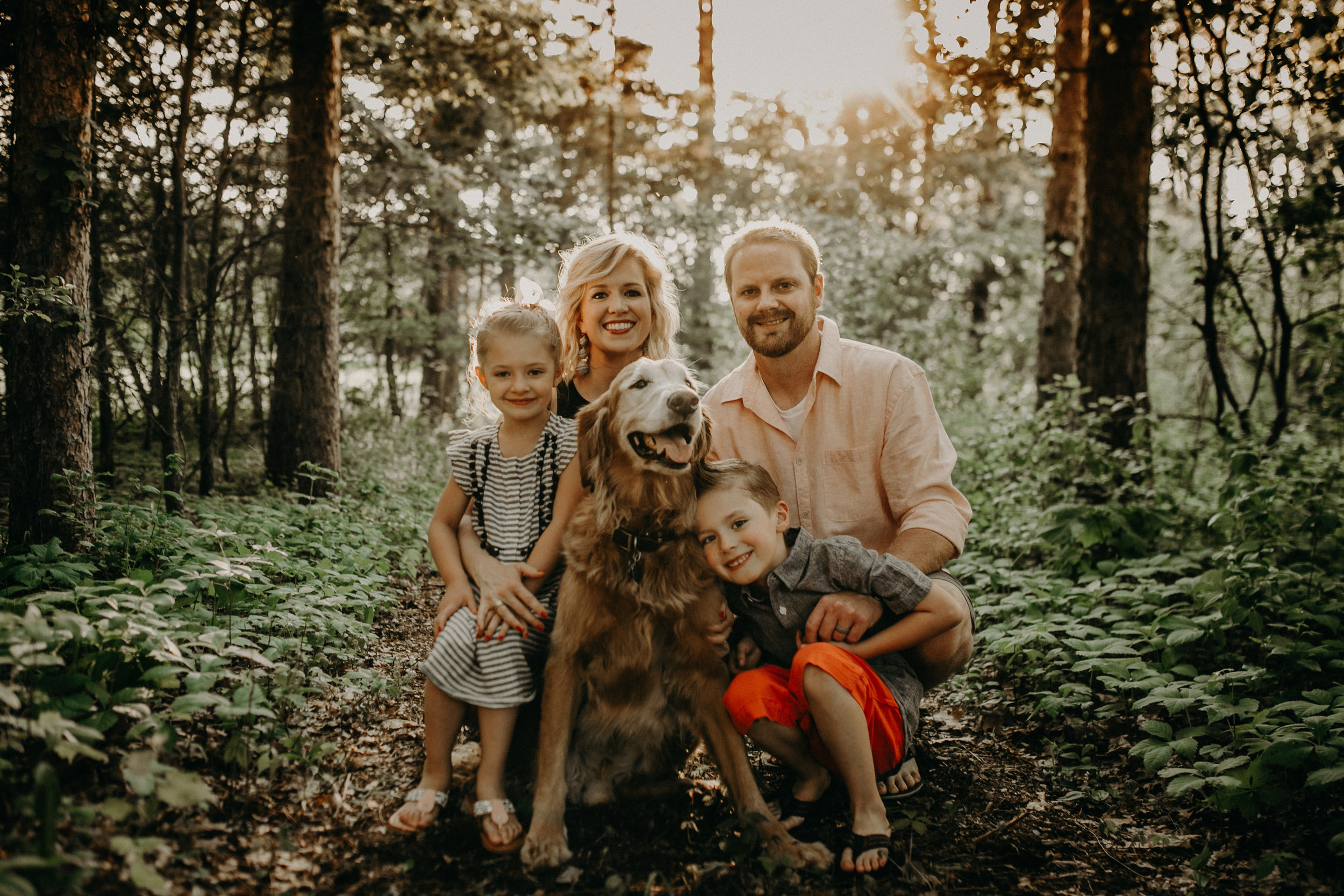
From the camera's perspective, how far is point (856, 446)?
3.07 meters

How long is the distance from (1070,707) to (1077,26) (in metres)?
7.18

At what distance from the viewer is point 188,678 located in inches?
84.4

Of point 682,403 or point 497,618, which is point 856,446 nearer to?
point 682,403

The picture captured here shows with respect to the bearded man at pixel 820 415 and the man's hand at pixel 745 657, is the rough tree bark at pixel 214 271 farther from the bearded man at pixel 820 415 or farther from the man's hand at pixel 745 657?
the man's hand at pixel 745 657

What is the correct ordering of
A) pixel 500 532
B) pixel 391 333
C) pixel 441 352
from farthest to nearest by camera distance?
pixel 441 352, pixel 391 333, pixel 500 532

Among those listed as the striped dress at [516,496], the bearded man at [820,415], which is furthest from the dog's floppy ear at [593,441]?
the bearded man at [820,415]

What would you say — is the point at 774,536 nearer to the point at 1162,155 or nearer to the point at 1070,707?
the point at 1070,707

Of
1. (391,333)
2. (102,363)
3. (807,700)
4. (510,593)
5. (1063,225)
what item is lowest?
(807,700)

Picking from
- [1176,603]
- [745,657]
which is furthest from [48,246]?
[1176,603]

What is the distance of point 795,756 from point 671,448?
1133 mm

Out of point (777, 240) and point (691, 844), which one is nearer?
point (691, 844)

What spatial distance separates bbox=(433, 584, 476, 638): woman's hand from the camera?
8.60 ft

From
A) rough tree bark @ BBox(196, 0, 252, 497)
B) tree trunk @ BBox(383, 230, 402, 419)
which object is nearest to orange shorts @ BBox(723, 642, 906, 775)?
rough tree bark @ BBox(196, 0, 252, 497)

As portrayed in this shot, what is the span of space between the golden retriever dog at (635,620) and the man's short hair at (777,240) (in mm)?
819
